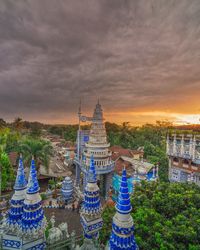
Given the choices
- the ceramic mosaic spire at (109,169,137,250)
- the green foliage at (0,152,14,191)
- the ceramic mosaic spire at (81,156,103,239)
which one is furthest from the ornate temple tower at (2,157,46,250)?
the green foliage at (0,152,14,191)

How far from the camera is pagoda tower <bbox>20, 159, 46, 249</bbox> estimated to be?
22.7 feet

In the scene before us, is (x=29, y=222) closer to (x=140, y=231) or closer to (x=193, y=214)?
(x=140, y=231)

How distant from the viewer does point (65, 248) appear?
7789 millimetres

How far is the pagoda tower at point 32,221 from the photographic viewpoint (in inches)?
273

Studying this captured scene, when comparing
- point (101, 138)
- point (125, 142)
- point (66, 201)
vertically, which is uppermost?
point (101, 138)

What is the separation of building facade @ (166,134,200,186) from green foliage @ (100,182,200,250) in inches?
292

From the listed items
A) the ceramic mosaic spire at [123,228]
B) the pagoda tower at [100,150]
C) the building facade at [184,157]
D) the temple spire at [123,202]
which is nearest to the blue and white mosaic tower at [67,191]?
the pagoda tower at [100,150]

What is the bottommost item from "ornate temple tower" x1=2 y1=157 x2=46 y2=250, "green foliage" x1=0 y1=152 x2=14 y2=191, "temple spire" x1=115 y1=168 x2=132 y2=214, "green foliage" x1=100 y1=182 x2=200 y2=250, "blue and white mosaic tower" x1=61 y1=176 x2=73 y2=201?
"blue and white mosaic tower" x1=61 y1=176 x2=73 y2=201

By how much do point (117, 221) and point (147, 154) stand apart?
36624 millimetres

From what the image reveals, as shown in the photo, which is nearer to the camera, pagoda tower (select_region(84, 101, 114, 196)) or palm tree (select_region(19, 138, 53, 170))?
palm tree (select_region(19, 138, 53, 170))

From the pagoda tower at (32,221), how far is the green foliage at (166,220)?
3.72 meters

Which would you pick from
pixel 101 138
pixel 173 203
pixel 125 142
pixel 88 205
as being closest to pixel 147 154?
pixel 125 142

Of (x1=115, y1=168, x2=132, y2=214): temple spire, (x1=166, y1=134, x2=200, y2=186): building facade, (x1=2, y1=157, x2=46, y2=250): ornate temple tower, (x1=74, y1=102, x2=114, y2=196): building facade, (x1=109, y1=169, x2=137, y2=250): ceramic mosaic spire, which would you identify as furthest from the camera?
(x1=74, y1=102, x2=114, y2=196): building facade

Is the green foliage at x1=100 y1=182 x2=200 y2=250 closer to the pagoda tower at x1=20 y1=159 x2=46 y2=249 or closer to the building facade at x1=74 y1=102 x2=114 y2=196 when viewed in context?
the pagoda tower at x1=20 y1=159 x2=46 y2=249
